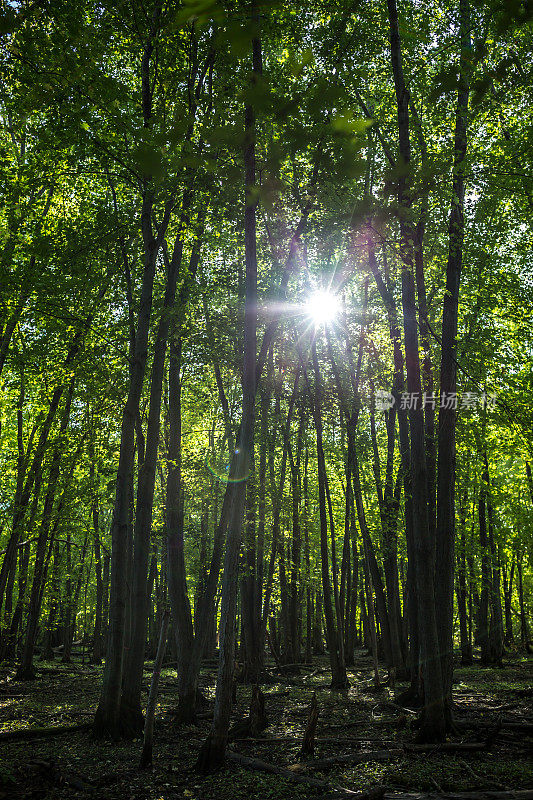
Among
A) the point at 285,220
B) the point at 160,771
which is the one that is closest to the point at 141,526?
the point at 160,771

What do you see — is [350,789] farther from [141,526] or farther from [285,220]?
[285,220]

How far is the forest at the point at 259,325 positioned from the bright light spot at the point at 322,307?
0.34ft

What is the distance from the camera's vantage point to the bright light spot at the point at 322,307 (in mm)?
15060

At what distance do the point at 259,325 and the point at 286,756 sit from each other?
893 cm

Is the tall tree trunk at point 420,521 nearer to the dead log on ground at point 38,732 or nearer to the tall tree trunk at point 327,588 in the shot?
the dead log on ground at point 38,732

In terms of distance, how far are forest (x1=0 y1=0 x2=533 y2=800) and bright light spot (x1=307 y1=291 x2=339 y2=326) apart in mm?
103

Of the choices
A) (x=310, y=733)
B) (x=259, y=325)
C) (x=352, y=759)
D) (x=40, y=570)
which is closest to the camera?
(x=352, y=759)

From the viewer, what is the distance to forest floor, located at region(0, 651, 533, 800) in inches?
227

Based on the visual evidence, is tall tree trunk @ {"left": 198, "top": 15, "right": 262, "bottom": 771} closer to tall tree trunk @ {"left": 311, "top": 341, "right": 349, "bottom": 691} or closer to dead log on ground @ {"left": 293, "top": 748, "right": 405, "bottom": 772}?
dead log on ground @ {"left": 293, "top": 748, "right": 405, "bottom": 772}

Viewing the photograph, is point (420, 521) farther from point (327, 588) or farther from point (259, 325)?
point (327, 588)

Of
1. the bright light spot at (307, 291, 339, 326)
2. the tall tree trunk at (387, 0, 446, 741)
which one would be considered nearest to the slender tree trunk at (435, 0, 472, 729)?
the tall tree trunk at (387, 0, 446, 741)

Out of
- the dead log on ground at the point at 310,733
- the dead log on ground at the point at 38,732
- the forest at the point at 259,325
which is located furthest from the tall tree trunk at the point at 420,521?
the dead log on ground at the point at 38,732

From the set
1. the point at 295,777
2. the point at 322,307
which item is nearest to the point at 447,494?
the point at 295,777

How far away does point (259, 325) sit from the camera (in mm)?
13289
